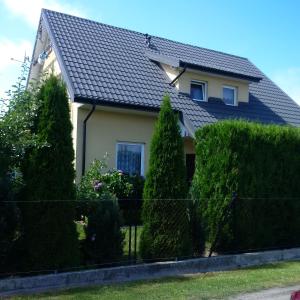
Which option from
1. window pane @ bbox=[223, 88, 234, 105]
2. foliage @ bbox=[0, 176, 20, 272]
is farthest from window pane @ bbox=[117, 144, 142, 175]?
foliage @ bbox=[0, 176, 20, 272]

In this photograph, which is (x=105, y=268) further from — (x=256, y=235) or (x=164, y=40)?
(x=164, y=40)

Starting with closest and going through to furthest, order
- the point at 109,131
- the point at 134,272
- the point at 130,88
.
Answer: the point at 134,272, the point at 109,131, the point at 130,88

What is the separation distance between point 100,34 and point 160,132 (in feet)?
34.3

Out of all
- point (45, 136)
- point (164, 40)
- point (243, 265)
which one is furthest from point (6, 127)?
point (164, 40)

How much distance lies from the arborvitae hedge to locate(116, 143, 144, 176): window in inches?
178

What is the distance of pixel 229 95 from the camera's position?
19188 millimetres

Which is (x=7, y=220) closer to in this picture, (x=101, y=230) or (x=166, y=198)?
(x=101, y=230)

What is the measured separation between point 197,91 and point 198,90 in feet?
0.25

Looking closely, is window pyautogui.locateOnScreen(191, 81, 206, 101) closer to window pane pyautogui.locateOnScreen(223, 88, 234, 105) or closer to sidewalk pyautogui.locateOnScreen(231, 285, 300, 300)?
window pane pyautogui.locateOnScreen(223, 88, 234, 105)

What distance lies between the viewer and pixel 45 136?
8.24 meters

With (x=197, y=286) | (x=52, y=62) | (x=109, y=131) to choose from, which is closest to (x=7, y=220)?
(x=197, y=286)

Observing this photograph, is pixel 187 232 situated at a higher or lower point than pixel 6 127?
lower

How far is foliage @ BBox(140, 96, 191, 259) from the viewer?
9.32 m

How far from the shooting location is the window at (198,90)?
59.1 ft
